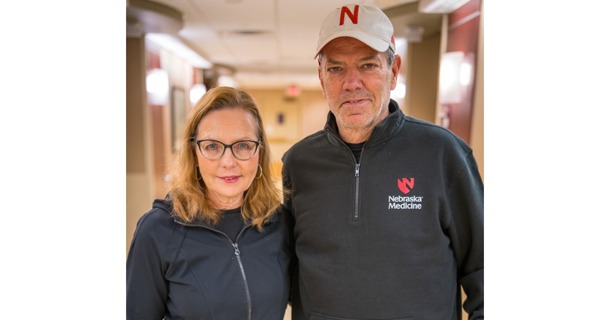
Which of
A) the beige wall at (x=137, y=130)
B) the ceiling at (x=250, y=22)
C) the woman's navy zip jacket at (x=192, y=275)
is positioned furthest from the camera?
the beige wall at (x=137, y=130)

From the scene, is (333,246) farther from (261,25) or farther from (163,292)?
(261,25)

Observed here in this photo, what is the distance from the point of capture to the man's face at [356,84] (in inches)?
48.9

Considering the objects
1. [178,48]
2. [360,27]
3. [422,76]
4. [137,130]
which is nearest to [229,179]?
[360,27]

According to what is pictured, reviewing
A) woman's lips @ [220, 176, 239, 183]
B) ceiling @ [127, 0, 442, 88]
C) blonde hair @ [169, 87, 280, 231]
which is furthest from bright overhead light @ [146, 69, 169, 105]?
woman's lips @ [220, 176, 239, 183]

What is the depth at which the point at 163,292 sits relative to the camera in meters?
1.21

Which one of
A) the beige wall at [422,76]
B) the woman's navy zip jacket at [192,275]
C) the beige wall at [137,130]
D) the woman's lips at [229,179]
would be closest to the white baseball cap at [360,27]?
the woman's lips at [229,179]

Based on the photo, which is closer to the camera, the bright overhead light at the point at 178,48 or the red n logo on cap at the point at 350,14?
the red n logo on cap at the point at 350,14

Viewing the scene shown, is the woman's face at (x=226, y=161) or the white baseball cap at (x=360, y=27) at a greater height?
the white baseball cap at (x=360, y=27)

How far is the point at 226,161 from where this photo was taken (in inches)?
48.6

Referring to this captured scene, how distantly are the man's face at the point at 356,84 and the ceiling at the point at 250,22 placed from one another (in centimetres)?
139

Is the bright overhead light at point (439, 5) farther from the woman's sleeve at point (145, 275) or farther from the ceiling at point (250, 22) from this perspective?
the woman's sleeve at point (145, 275)

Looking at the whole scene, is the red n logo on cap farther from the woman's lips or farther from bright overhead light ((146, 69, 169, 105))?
bright overhead light ((146, 69, 169, 105))
